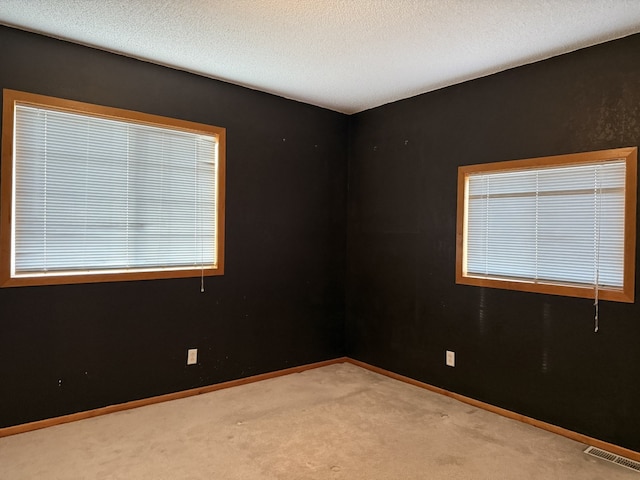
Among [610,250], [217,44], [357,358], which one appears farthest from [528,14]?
[357,358]

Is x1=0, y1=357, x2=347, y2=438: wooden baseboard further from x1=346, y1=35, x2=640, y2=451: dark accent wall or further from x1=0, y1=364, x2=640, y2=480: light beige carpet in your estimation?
x1=346, y1=35, x2=640, y2=451: dark accent wall

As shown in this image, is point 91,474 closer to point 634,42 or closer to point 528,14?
point 528,14

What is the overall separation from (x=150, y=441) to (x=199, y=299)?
45.5 inches

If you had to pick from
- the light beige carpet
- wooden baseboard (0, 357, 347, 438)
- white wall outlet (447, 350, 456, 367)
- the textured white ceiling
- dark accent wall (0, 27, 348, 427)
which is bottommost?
the light beige carpet

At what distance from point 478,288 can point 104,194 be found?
2.89 meters

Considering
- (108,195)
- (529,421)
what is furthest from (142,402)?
(529,421)

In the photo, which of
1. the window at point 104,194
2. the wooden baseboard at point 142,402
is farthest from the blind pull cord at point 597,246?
the window at point 104,194

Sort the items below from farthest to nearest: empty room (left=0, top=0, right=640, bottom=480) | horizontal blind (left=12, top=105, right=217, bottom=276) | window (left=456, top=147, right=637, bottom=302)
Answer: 1. horizontal blind (left=12, top=105, right=217, bottom=276)
2. window (left=456, top=147, right=637, bottom=302)
3. empty room (left=0, top=0, right=640, bottom=480)

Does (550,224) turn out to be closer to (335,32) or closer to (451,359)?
(451,359)

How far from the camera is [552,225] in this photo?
3105mm

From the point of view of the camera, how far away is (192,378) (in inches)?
141

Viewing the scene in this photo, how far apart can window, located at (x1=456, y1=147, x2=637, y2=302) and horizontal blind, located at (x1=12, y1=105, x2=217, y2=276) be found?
214 cm

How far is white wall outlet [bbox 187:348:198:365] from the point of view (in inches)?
141

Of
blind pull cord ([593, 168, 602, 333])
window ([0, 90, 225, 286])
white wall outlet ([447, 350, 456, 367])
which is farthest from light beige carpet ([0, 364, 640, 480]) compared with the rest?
window ([0, 90, 225, 286])
